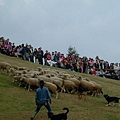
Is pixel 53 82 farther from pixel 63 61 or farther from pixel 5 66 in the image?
pixel 63 61

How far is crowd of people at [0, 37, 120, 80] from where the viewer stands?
41438 mm

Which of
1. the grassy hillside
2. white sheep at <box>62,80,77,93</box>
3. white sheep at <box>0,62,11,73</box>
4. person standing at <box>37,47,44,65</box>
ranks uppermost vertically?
person standing at <box>37,47,44,65</box>

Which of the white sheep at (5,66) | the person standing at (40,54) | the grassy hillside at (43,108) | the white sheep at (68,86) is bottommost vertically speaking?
the grassy hillside at (43,108)

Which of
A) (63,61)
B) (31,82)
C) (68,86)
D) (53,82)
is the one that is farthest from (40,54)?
(31,82)

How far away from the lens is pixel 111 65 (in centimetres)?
4362

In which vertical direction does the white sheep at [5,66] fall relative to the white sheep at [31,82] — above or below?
above

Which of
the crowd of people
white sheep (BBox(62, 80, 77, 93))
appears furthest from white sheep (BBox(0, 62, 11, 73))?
the crowd of people

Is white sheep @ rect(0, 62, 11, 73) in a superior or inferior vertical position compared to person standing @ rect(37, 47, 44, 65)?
inferior

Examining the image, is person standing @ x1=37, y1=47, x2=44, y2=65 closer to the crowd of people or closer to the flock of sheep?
the crowd of people

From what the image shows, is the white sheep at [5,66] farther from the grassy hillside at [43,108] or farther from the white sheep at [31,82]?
the white sheep at [31,82]

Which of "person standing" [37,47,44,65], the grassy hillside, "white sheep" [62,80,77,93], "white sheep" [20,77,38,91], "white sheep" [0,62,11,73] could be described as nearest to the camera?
the grassy hillside

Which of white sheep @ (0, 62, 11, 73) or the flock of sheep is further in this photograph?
white sheep @ (0, 62, 11, 73)

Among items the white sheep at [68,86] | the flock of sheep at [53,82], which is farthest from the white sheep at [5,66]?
the white sheep at [68,86]

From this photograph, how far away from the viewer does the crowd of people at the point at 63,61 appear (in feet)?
136
